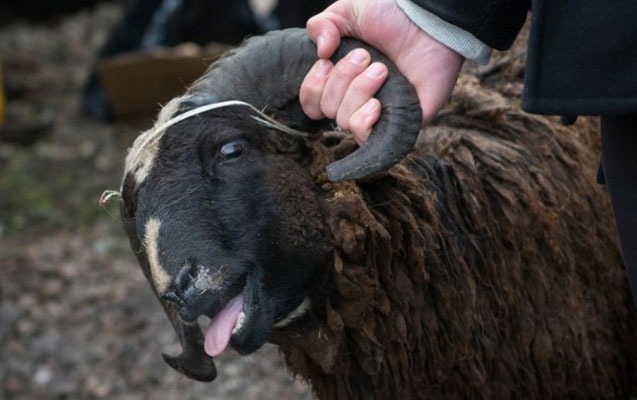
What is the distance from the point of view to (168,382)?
17.8ft

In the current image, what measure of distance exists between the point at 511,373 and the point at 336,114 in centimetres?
115

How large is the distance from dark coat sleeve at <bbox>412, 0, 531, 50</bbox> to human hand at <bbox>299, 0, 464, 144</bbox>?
0.13m

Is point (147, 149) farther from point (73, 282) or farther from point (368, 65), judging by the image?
point (73, 282)

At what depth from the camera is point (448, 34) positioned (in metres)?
2.60

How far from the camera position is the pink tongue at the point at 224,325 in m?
2.98

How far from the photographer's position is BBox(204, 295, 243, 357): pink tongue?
298cm

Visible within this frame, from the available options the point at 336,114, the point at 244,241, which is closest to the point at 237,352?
the point at 244,241

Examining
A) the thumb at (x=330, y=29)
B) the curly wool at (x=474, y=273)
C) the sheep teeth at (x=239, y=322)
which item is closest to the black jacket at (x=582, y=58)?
the thumb at (x=330, y=29)

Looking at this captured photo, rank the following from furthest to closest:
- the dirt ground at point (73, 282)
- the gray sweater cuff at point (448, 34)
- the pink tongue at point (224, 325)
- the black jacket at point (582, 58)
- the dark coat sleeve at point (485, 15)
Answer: the dirt ground at point (73, 282), the pink tongue at point (224, 325), the gray sweater cuff at point (448, 34), the dark coat sleeve at point (485, 15), the black jacket at point (582, 58)

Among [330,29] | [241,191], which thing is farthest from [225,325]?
[330,29]

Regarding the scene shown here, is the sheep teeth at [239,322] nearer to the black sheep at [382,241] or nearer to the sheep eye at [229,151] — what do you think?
the black sheep at [382,241]

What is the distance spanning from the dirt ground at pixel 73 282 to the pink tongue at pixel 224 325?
2.11 feet

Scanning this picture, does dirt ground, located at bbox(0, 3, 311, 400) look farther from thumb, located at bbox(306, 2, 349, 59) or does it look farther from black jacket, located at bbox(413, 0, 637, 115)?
black jacket, located at bbox(413, 0, 637, 115)

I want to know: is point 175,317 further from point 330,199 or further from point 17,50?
point 17,50
